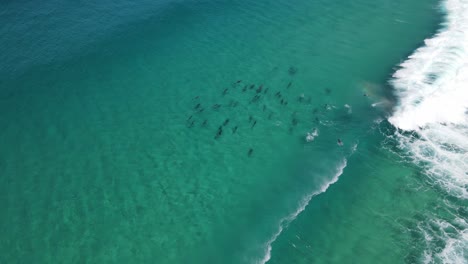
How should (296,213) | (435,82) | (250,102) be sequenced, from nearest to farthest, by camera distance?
1. (296,213)
2. (250,102)
3. (435,82)

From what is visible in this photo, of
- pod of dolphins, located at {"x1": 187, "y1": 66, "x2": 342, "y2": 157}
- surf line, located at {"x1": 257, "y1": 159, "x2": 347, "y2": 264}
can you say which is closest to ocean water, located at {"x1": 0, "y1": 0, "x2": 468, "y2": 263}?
surf line, located at {"x1": 257, "y1": 159, "x2": 347, "y2": 264}

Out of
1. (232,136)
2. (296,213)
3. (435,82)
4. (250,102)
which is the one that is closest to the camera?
(296,213)

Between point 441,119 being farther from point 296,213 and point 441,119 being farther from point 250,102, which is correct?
point 250,102

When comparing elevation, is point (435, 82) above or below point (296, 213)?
above

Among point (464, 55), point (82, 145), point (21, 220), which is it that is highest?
point (464, 55)

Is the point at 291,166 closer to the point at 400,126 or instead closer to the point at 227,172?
the point at 227,172

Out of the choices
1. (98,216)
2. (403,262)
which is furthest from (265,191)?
(98,216)

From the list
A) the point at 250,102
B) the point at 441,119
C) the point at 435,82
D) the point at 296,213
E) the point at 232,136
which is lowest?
the point at 296,213

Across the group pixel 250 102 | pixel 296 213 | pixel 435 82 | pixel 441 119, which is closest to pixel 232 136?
pixel 250 102
